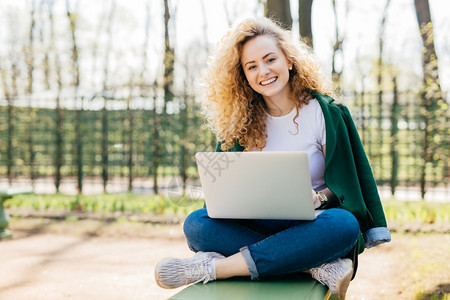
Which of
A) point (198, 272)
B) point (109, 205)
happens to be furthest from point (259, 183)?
point (109, 205)

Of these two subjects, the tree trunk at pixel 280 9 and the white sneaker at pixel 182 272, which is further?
the tree trunk at pixel 280 9

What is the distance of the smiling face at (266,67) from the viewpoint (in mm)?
2324

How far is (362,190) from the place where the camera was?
2.20m

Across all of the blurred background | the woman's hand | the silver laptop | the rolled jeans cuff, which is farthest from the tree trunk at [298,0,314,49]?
the rolled jeans cuff

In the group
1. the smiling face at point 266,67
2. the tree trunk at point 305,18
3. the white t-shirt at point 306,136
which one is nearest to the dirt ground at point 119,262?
the white t-shirt at point 306,136

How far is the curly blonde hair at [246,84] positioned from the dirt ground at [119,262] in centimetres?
137

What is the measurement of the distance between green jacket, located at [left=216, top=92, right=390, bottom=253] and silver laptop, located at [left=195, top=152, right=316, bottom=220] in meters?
0.28

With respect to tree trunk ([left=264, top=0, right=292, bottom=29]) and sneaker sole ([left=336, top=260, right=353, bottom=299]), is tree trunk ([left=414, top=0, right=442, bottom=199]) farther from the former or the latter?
sneaker sole ([left=336, top=260, right=353, bottom=299])

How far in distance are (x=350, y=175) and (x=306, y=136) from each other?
0.28m

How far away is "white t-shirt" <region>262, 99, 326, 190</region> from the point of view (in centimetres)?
225

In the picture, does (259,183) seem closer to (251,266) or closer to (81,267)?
(251,266)

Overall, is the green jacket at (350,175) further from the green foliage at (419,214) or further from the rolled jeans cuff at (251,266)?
the green foliage at (419,214)

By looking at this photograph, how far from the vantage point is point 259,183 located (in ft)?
6.09

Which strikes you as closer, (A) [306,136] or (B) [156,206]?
(A) [306,136]
